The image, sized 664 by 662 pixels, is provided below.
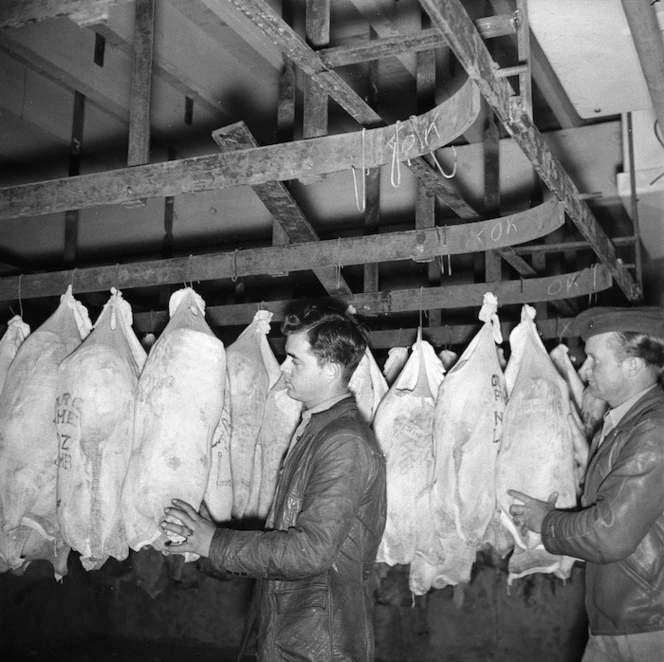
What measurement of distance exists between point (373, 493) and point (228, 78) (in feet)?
11.0

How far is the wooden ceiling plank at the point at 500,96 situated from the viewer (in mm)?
1757

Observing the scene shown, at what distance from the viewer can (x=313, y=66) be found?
7.18 ft

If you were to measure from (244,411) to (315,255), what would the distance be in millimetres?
911

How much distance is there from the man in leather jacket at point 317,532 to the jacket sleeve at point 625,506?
24.0 inches

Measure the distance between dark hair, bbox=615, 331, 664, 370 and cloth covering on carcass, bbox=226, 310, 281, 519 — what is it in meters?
1.78

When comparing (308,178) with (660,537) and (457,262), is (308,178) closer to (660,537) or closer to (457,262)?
(660,537)

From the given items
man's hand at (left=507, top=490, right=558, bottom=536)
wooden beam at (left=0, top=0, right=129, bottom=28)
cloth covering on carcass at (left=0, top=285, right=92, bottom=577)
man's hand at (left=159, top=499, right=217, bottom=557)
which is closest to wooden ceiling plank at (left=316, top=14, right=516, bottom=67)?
wooden beam at (left=0, top=0, right=129, bottom=28)

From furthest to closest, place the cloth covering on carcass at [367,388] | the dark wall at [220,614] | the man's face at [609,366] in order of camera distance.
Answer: the dark wall at [220,614] < the cloth covering on carcass at [367,388] < the man's face at [609,366]

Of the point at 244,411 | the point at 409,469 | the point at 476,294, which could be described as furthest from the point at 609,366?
the point at 244,411

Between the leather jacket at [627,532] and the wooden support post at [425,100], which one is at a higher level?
the wooden support post at [425,100]

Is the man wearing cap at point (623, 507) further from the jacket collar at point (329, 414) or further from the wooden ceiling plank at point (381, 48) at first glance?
the wooden ceiling plank at point (381, 48)

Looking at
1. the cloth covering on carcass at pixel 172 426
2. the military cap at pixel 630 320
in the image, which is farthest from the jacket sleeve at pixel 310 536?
the military cap at pixel 630 320

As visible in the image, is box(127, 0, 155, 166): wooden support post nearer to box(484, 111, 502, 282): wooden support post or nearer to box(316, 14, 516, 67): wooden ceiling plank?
box(316, 14, 516, 67): wooden ceiling plank

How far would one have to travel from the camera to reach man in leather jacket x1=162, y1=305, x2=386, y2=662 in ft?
7.37
